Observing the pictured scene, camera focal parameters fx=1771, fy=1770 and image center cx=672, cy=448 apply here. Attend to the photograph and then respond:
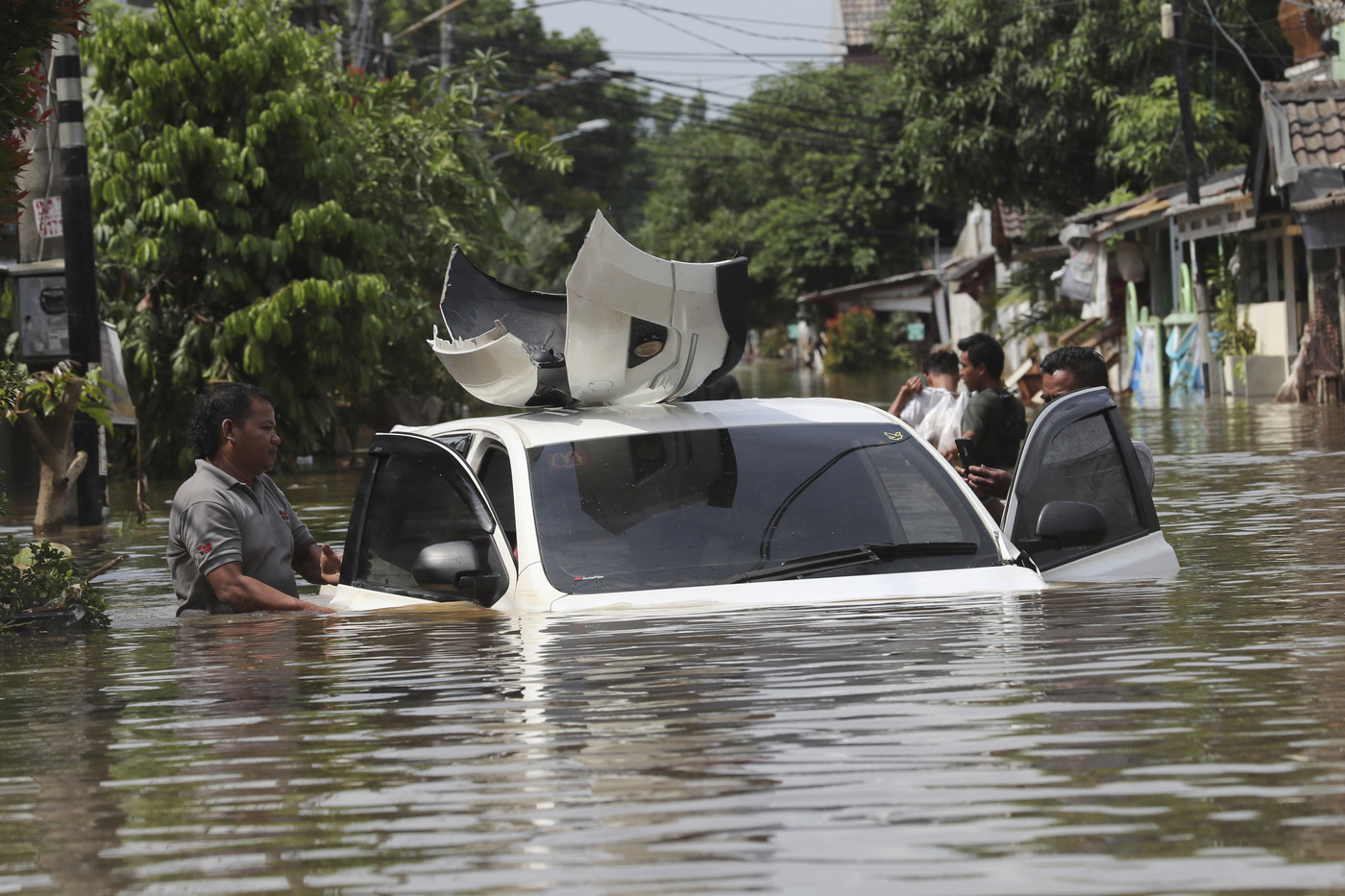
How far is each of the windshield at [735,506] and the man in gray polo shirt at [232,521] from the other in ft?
4.79

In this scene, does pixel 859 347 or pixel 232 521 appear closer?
pixel 232 521

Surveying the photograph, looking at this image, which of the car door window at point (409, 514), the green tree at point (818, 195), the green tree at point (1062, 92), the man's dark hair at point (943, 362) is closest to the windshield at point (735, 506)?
the car door window at point (409, 514)

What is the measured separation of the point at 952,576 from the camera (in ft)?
17.8

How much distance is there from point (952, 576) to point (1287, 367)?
21.5 metres

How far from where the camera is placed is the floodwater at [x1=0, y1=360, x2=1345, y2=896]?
295 centimetres

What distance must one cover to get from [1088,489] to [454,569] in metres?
2.29

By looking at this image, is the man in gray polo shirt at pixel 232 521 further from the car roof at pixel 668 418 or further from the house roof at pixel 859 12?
the house roof at pixel 859 12

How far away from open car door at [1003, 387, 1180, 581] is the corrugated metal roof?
704 inches

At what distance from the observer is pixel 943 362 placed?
10453 mm

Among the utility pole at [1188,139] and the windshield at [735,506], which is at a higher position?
the utility pole at [1188,139]

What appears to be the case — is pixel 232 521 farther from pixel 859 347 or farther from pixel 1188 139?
pixel 859 347

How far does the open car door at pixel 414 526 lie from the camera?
572 centimetres

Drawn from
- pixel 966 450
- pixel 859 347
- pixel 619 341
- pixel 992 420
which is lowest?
pixel 966 450

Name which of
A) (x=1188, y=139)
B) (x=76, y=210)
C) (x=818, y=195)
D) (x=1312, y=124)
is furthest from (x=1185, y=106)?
(x=818, y=195)
